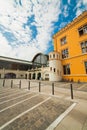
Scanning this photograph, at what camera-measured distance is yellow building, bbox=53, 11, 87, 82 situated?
17.0 m

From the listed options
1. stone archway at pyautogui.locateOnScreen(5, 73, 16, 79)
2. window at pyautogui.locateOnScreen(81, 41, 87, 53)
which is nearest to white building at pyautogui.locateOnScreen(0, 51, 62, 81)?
stone archway at pyautogui.locateOnScreen(5, 73, 16, 79)

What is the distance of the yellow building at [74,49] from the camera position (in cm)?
1702

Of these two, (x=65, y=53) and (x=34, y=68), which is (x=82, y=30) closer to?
(x=65, y=53)

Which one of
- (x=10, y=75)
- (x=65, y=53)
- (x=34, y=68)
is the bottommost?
(x=10, y=75)

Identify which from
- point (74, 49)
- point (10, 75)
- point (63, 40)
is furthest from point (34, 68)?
point (74, 49)

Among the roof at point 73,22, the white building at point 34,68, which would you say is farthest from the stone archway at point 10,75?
the roof at point 73,22

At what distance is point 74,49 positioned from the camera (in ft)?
61.3

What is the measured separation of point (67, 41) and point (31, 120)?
19918 mm

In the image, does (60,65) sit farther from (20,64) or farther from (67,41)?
(20,64)

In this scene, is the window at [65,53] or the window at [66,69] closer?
the window at [66,69]

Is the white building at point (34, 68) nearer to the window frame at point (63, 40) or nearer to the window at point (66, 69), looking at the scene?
the window at point (66, 69)

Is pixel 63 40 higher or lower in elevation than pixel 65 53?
higher

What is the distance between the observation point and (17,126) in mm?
3025

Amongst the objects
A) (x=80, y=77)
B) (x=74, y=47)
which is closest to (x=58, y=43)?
(x=74, y=47)
